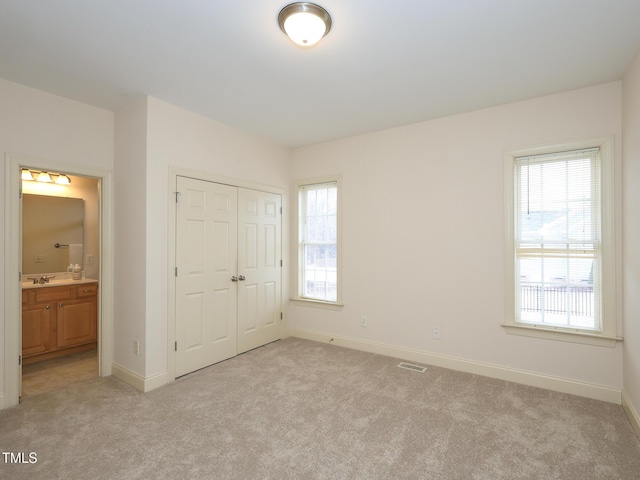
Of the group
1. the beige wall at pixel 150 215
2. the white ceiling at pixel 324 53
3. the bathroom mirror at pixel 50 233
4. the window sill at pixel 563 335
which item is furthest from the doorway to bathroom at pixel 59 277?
the window sill at pixel 563 335

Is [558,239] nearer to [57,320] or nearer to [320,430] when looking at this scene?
[320,430]

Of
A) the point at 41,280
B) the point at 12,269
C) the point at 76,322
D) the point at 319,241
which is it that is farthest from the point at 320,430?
the point at 41,280

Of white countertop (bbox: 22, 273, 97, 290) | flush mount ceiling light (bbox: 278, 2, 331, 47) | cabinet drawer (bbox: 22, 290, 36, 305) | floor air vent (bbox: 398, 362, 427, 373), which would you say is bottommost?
floor air vent (bbox: 398, 362, 427, 373)

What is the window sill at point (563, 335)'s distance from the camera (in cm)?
276

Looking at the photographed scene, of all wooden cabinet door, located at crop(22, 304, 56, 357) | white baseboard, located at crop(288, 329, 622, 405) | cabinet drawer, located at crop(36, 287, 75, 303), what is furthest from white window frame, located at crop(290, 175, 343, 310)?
wooden cabinet door, located at crop(22, 304, 56, 357)

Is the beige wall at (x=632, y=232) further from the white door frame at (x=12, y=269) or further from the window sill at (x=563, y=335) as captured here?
the white door frame at (x=12, y=269)

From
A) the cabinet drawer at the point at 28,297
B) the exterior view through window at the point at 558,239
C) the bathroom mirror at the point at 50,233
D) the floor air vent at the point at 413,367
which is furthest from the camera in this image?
the bathroom mirror at the point at 50,233

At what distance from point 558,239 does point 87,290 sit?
5.25 m

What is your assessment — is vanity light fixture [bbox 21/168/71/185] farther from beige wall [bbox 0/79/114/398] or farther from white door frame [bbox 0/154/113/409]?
white door frame [bbox 0/154/113/409]

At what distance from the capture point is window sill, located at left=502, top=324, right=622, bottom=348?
2.76m

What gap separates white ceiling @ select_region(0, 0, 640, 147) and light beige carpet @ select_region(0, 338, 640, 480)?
2.70 meters

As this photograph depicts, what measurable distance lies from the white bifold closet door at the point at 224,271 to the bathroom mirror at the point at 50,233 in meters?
2.16

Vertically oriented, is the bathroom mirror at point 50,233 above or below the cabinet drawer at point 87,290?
above

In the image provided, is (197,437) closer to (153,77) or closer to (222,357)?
(222,357)
